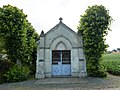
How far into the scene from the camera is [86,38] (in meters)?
23.4

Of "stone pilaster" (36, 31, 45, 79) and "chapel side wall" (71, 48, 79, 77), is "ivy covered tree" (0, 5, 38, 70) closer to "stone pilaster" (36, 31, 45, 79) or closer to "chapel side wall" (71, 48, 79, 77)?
"stone pilaster" (36, 31, 45, 79)

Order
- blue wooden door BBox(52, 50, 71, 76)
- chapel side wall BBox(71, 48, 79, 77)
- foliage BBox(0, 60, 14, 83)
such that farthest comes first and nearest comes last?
1. blue wooden door BBox(52, 50, 71, 76)
2. chapel side wall BBox(71, 48, 79, 77)
3. foliage BBox(0, 60, 14, 83)

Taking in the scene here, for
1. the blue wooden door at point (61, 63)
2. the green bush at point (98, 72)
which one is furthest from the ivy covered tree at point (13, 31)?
the green bush at point (98, 72)

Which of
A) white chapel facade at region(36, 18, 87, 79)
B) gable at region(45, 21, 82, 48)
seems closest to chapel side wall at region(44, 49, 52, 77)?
white chapel facade at region(36, 18, 87, 79)

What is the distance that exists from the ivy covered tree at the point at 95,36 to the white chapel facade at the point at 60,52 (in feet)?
2.24

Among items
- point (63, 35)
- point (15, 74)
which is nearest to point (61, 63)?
point (63, 35)

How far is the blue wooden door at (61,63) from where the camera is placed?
23.4m

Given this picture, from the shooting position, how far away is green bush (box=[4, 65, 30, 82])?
20.6 metres

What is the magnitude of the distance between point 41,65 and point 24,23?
4337 millimetres

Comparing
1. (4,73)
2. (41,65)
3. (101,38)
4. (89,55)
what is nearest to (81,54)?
(89,55)

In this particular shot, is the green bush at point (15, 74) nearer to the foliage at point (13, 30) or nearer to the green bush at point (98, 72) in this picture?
the foliage at point (13, 30)

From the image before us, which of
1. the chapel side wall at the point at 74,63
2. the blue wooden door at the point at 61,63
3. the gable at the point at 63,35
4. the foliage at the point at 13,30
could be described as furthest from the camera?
the gable at the point at 63,35

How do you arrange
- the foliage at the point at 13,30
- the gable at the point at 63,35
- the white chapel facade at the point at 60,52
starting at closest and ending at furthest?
the foliage at the point at 13,30 < the white chapel facade at the point at 60,52 < the gable at the point at 63,35

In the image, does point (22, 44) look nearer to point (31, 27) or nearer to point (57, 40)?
point (57, 40)
